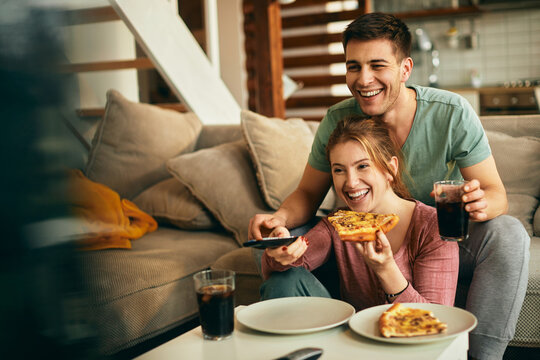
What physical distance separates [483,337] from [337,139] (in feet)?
2.22

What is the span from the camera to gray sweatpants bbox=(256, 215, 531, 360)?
148 centimetres

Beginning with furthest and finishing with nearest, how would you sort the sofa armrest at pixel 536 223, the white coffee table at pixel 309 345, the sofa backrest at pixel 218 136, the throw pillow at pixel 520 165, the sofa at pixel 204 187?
the sofa backrest at pixel 218 136, the throw pillow at pixel 520 165, the sofa armrest at pixel 536 223, the sofa at pixel 204 187, the white coffee table at pixel 309 345

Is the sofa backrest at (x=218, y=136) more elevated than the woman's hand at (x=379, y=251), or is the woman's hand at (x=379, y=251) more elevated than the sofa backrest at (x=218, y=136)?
the sofa backrest at (x=218, y=136)

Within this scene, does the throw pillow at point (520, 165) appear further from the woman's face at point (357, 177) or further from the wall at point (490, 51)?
the wall at point (490, 51)

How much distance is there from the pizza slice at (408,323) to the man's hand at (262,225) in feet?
1.79

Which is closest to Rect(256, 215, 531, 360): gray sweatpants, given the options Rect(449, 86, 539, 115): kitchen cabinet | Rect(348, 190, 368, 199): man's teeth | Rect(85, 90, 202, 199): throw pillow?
Rect(348, 190, 368, 199): man's teeth

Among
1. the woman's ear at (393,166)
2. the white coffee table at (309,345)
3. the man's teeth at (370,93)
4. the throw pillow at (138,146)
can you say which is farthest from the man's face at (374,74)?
the throw pillow at (138,146)

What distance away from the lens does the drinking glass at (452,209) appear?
1.36m

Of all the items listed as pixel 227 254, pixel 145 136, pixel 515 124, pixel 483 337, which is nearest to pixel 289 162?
pixel 227 254

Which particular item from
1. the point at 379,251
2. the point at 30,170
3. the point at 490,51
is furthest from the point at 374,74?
the point at 490,51

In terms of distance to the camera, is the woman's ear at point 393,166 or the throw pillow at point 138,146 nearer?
the woman's ear at point 393,166

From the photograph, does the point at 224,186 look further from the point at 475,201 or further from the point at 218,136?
the point at 475,201

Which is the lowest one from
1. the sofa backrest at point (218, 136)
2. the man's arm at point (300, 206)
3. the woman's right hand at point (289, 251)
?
the woman's right hand at point (289, 251)

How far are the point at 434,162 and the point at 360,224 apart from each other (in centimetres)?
57
